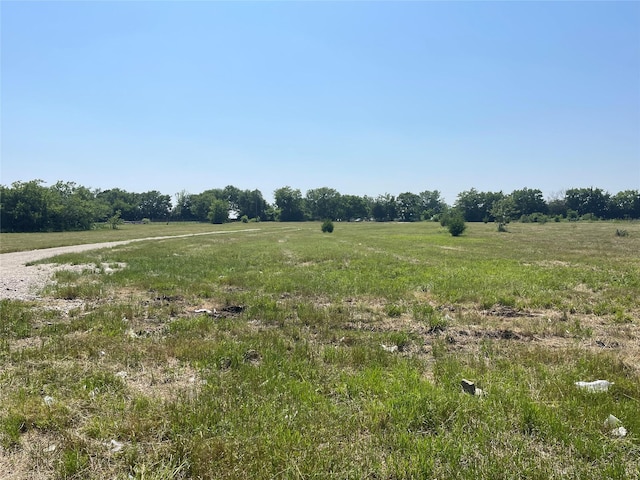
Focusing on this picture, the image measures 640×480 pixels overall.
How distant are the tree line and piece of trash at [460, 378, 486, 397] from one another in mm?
93876

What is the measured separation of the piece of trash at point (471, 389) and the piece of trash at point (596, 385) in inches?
58.2

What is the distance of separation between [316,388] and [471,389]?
227 centimetres

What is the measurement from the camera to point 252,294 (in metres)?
12.2

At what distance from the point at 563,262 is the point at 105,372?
24.9 meters

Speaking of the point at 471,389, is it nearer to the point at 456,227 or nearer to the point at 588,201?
the point at 456,227

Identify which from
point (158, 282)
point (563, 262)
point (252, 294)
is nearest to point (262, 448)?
point (252, 294)

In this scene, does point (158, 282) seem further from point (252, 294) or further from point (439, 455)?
point (439, 455)

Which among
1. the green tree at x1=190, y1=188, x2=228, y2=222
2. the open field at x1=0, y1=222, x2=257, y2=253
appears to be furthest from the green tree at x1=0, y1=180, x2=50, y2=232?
the green tree at x1=190, y1=188, x2=228, y2=222

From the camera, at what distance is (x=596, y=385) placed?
513 centimetres

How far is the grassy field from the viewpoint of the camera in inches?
141

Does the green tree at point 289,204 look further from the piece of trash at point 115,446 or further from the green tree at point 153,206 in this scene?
the piece of trash at point 115,446

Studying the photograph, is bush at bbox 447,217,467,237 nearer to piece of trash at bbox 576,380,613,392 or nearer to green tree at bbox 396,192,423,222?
piece of trash at bbox 576,380,613,392

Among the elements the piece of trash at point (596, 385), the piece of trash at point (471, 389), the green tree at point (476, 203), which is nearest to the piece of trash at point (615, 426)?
the piece of trash at point (596, 385)

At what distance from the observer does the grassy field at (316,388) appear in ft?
11.7
